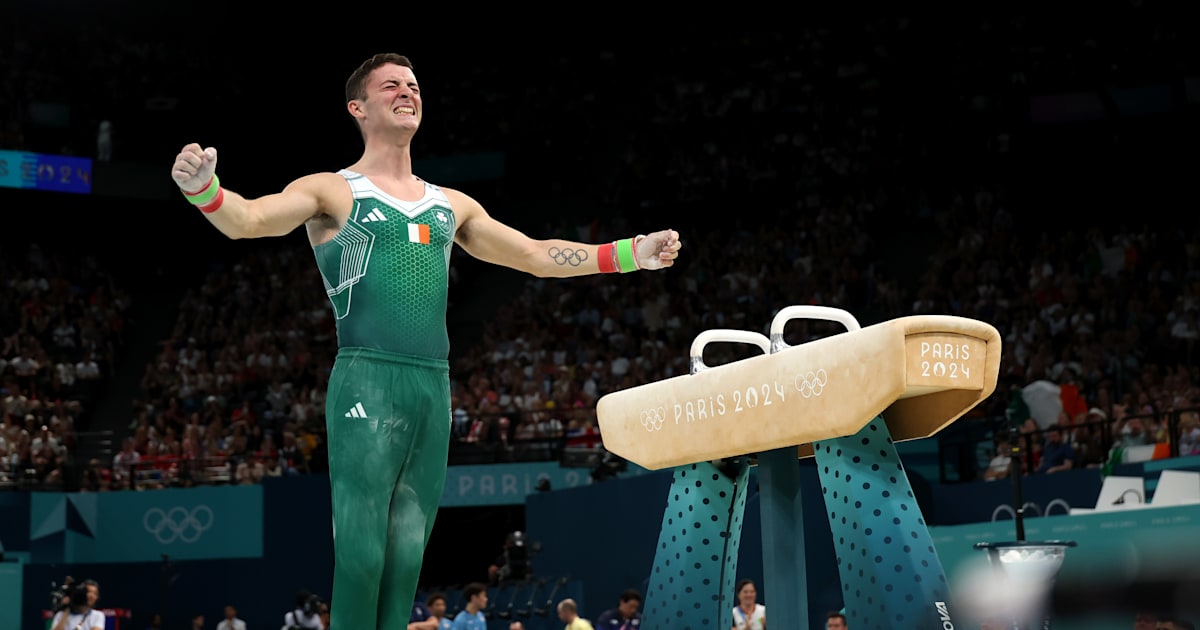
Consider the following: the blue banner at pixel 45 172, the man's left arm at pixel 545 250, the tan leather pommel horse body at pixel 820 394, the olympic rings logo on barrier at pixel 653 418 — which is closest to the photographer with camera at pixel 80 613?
the tan leather pommel horse body at pixel 820 394

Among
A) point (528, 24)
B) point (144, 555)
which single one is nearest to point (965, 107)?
point (528, 24)

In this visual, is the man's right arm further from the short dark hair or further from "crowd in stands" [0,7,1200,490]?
"crowd in stands" [0,7,1200,490]

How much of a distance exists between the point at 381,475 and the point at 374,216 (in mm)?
726

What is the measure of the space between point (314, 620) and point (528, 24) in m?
16.5

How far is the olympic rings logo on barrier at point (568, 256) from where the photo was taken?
13.0 ft

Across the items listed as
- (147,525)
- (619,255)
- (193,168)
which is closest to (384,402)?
(193,168)

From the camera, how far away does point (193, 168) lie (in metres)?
3.13

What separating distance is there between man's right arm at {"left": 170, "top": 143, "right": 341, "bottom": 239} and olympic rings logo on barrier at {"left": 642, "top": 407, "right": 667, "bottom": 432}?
4.52 ft

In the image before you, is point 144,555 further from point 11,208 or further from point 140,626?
point 11,208

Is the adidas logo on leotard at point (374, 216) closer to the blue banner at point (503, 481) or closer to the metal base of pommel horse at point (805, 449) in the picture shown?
the metal base of pommel horse at point (805, 449)

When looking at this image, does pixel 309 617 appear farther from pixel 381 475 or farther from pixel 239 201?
pixel 239 201

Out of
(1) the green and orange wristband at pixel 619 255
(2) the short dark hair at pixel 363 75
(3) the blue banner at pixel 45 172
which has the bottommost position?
(1) the green and orange wristband at pixel 619 255

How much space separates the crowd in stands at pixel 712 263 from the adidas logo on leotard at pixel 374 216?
1117 centimetres

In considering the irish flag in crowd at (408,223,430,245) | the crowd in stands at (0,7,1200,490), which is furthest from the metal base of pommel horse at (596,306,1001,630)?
the crowd in stands at (0,7,1200,490)
